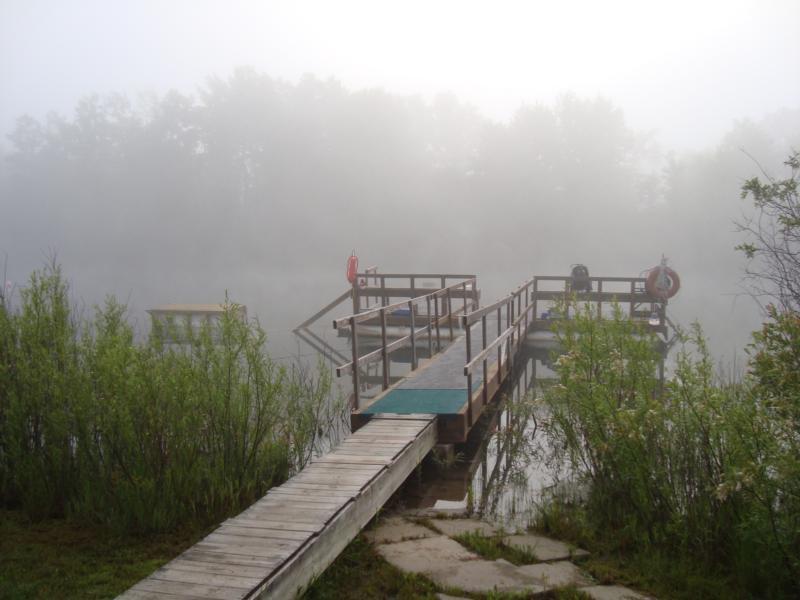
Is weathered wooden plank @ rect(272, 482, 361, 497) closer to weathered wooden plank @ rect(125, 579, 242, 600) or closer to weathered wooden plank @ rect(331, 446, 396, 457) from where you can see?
weathered wooden plank @ rect(331, 446, 396, 457)

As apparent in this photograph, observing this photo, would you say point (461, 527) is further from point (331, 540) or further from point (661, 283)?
point (661, 283)

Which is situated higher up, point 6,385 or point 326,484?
point 6,385

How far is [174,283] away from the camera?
136 ft

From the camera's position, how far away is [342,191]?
51.5 meters

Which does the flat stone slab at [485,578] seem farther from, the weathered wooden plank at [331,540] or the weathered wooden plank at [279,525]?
the weathered wooden plank at [279,525]

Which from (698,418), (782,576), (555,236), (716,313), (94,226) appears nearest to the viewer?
(782,576)

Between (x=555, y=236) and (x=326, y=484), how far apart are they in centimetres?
4145

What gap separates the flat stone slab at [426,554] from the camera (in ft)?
13.4

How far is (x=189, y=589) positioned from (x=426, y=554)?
1.55 m

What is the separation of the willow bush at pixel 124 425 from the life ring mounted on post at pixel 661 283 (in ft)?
41.7

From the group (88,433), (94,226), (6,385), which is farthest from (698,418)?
(94,226)

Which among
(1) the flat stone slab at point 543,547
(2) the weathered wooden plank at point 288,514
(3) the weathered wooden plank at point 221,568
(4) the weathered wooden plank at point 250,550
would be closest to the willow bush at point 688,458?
(1) the flat stone slab at point 543,547

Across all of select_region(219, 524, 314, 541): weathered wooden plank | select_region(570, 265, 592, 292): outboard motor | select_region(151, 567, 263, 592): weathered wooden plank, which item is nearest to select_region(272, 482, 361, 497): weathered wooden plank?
select_region(219, 524, 314, 541): weathered wooden plank

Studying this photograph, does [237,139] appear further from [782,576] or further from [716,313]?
[782,576]
